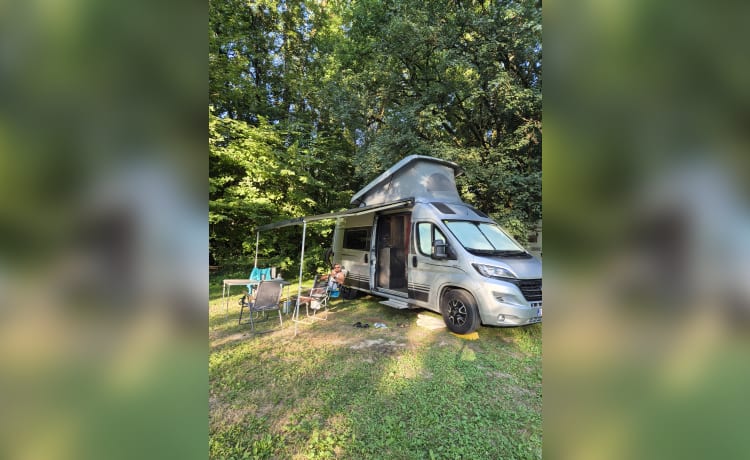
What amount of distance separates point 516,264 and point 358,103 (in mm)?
8688

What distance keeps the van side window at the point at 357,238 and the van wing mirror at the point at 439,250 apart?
217 cm

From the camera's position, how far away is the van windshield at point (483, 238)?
5.02 m

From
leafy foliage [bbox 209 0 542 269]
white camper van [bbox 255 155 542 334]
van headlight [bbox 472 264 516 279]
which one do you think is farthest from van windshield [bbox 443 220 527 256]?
leafy foliage [bbox 209 0 542 269]

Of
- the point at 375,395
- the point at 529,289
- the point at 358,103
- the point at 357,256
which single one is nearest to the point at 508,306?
the point at 529,289

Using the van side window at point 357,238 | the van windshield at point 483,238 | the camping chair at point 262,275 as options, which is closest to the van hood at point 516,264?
the van windshield at point 483,238

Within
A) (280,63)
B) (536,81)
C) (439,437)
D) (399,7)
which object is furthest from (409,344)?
(280,63)

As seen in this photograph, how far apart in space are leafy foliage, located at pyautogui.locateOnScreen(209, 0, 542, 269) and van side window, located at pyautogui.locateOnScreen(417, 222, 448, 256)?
4399 millimetres

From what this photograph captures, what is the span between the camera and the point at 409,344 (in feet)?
15.2

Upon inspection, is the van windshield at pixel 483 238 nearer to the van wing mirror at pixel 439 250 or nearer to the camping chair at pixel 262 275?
the van wing mirror at pixel 439 250

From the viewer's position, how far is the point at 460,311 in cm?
484

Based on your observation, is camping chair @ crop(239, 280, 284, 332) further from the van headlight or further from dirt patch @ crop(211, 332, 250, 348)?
the van headlight

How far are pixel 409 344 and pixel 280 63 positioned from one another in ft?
45.3

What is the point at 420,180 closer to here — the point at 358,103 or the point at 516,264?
the point at 516,264

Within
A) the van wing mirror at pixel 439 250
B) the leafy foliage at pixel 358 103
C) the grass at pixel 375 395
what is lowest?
the grass at pixel 375 395
